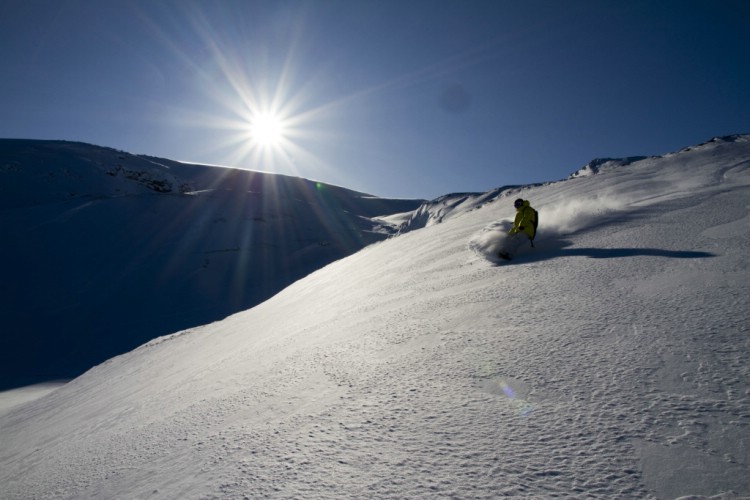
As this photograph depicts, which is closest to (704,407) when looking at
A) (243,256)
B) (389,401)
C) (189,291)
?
(389,401)

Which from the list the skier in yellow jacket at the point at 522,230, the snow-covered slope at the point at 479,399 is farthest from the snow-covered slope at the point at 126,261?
the skier in yellow jacket at the point at 522,230

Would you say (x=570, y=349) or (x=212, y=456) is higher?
(x=570, y=349)

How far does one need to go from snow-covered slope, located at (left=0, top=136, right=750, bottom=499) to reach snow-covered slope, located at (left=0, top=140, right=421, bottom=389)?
Result: 12.6m

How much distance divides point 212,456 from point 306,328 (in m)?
2.67

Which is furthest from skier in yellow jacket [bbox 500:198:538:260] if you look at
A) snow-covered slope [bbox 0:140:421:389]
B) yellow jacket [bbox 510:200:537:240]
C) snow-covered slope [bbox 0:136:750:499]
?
snow-covered slope [bbox 0:140:421:389]

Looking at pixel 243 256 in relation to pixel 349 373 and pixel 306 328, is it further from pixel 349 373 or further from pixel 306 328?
pixel 349 373

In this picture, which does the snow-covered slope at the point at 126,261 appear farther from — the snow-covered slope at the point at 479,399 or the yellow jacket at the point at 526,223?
the yellow jacket at the point at 526,223

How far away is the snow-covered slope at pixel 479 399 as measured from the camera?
4.51 ft

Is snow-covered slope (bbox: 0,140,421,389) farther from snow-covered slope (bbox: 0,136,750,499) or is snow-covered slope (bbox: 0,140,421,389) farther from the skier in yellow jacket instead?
the skier in yellow jacket

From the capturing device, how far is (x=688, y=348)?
6.40 ft

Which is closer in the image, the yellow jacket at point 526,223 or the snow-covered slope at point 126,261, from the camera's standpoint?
the yellow jacket at point 526,223

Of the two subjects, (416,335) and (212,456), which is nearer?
→ (212,456)

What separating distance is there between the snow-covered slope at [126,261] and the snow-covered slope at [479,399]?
12.6 metres

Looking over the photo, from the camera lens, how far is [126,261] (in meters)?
20.7
